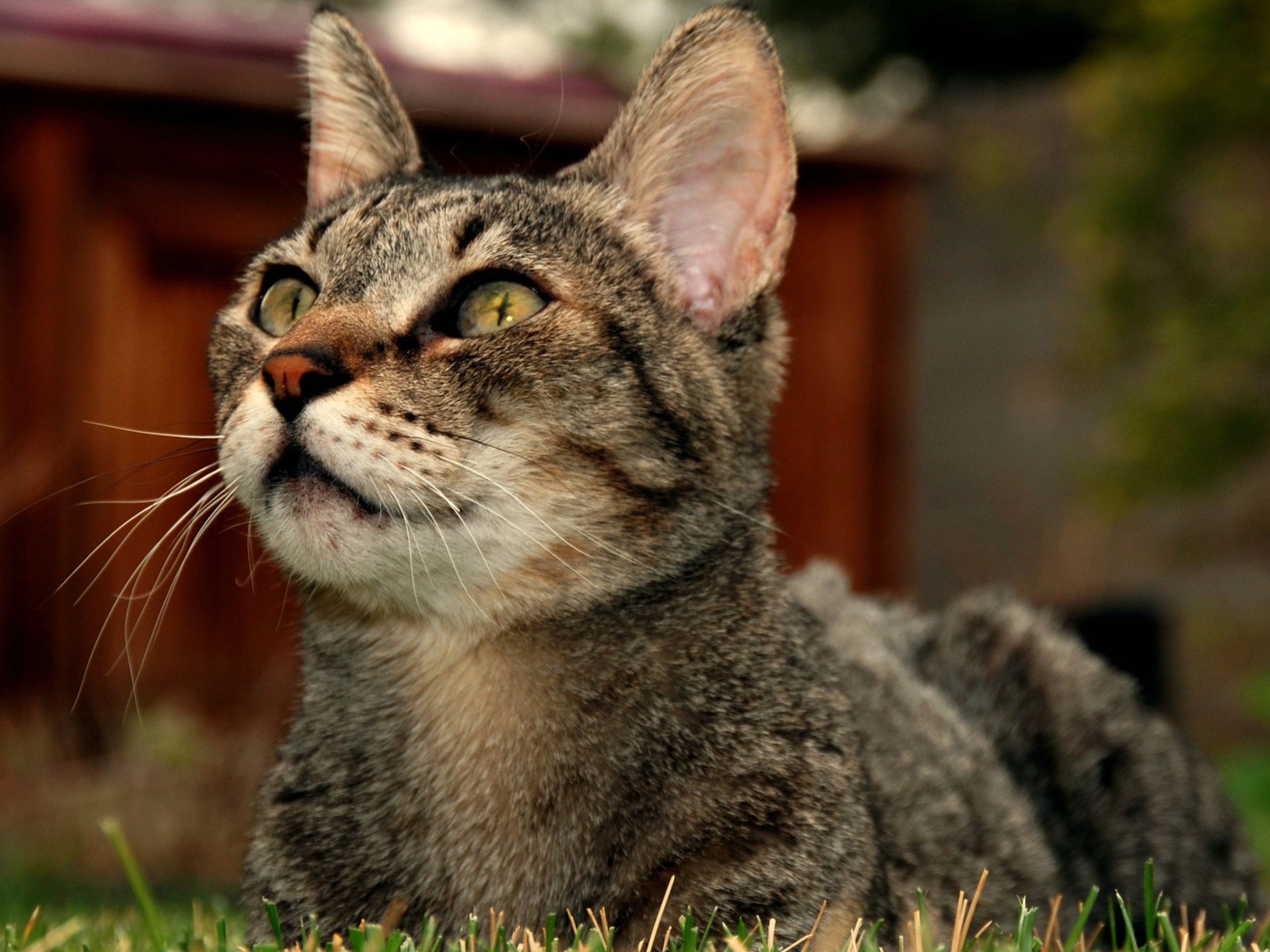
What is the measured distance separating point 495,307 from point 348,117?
1.02 metres

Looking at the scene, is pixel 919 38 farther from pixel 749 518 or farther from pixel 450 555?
pixel 450 555

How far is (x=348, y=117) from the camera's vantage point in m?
3.38

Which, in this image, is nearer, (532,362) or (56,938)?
(56,938)

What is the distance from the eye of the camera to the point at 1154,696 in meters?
6.62

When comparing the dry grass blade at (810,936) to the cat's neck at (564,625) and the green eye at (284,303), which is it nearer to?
the cat's neck at (564,625)

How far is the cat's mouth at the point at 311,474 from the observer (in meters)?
2.42

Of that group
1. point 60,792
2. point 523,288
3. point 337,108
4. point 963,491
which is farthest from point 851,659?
point 963,491

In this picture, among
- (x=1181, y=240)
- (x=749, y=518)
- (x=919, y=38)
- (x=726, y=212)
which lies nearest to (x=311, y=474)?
(x=749, y=518)

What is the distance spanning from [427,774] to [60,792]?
446 cm

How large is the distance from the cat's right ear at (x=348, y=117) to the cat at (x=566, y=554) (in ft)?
1.02

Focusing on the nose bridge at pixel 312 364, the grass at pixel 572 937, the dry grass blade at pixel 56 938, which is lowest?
the dry grass blade at pixel 56 938

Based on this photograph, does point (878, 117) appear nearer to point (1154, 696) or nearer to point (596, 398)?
point (1154, 696)

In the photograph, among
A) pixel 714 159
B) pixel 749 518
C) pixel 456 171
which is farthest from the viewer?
pixel 456 171

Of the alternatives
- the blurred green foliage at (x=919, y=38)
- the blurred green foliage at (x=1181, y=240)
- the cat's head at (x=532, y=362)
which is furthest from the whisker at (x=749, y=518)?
the blurred green foliage at (x=919, y=38)
